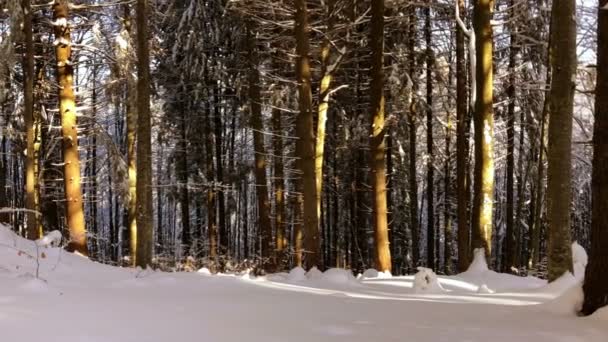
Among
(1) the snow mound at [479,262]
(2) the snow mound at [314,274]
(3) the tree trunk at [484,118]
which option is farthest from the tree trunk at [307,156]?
(3) the tree trunk at [484,118]

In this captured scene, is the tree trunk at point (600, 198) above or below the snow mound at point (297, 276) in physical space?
above

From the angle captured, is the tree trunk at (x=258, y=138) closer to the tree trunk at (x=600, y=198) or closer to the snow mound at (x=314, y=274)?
the snow mound at (x=314, y=274)

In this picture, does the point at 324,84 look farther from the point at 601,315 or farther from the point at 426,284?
the point at 601,315

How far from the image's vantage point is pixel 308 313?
4.59m

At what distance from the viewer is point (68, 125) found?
10.2m

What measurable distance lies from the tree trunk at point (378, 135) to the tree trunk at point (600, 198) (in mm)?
6417

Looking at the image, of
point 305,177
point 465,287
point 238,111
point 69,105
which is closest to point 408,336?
point 465,287

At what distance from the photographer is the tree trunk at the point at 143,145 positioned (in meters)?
9.69

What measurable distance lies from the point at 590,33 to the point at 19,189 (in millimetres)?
28650

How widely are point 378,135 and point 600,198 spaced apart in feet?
22.0

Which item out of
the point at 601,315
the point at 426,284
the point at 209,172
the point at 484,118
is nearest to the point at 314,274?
the point at 426,284

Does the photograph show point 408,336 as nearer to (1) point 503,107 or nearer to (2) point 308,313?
(2) point 308,313

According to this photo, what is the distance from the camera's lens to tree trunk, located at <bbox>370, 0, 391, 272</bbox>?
10.5 meters

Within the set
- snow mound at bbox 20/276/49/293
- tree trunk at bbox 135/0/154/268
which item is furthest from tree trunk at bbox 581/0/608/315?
tree trunk at bbox 135/0/154/268
